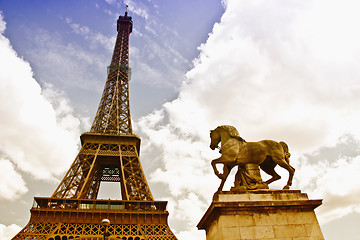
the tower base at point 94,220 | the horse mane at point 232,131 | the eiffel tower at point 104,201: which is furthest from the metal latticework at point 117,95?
the horse mane at point 232,131

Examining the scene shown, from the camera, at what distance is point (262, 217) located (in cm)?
724

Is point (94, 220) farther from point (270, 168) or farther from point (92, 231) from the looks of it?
point (270, 168)

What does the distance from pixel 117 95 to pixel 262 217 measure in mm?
45596

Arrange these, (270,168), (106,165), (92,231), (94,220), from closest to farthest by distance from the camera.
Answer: (270,168) < (92,231) < (94,220) < (106,165)

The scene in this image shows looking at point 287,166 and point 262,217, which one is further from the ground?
point 287,166

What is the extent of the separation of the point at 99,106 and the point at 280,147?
4344cm

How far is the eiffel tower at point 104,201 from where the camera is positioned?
28016mm

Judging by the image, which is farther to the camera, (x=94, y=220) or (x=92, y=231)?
(x=94, y=220)

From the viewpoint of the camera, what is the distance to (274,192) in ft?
25.7

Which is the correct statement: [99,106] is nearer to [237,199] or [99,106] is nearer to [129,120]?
[129,120]

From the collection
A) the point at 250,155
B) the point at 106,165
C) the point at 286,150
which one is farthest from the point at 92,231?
the point at 286,150

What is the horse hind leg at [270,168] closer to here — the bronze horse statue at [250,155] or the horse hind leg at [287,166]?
the bronze horse statue at [250,155]

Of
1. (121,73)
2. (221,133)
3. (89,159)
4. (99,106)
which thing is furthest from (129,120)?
(221,133)

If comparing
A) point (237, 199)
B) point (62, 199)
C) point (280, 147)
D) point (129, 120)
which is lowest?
point (237, 199)
